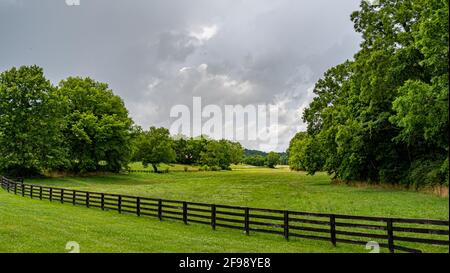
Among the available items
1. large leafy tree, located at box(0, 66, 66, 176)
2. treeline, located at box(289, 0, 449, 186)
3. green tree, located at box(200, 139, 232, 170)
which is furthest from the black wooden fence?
green tree, located at box(200, 139, 232, 170)

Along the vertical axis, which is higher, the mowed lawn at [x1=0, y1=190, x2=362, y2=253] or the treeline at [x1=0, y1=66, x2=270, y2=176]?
the treeline at [x1=0, y1=66, x2=270, y2=176]

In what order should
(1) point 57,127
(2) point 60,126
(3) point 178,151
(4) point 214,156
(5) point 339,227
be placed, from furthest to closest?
(3) point 178,151 < (4) point 214,156 < (2) point 60,126 < (1) point 57,127 < (5) point 339,227

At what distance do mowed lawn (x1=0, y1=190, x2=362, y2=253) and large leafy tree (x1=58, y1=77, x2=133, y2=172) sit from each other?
37.3m

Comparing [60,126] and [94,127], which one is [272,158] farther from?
→ [60,126]

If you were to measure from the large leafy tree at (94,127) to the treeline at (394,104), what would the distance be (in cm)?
2941

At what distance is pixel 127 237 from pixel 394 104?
62.4ft

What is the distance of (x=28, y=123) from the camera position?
48.1m

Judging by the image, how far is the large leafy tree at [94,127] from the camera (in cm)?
5450

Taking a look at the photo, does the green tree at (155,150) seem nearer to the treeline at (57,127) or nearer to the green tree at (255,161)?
the treeline at (57,127)

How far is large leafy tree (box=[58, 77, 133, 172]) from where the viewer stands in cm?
5450

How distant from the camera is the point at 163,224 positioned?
17.2 metres

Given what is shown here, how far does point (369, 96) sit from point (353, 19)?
979 centimetres

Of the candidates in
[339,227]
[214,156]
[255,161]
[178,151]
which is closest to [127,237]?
[339,227]

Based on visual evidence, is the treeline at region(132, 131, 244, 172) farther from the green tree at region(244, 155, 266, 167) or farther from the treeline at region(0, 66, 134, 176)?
the green tree at region(244, 155, 266, 167)
